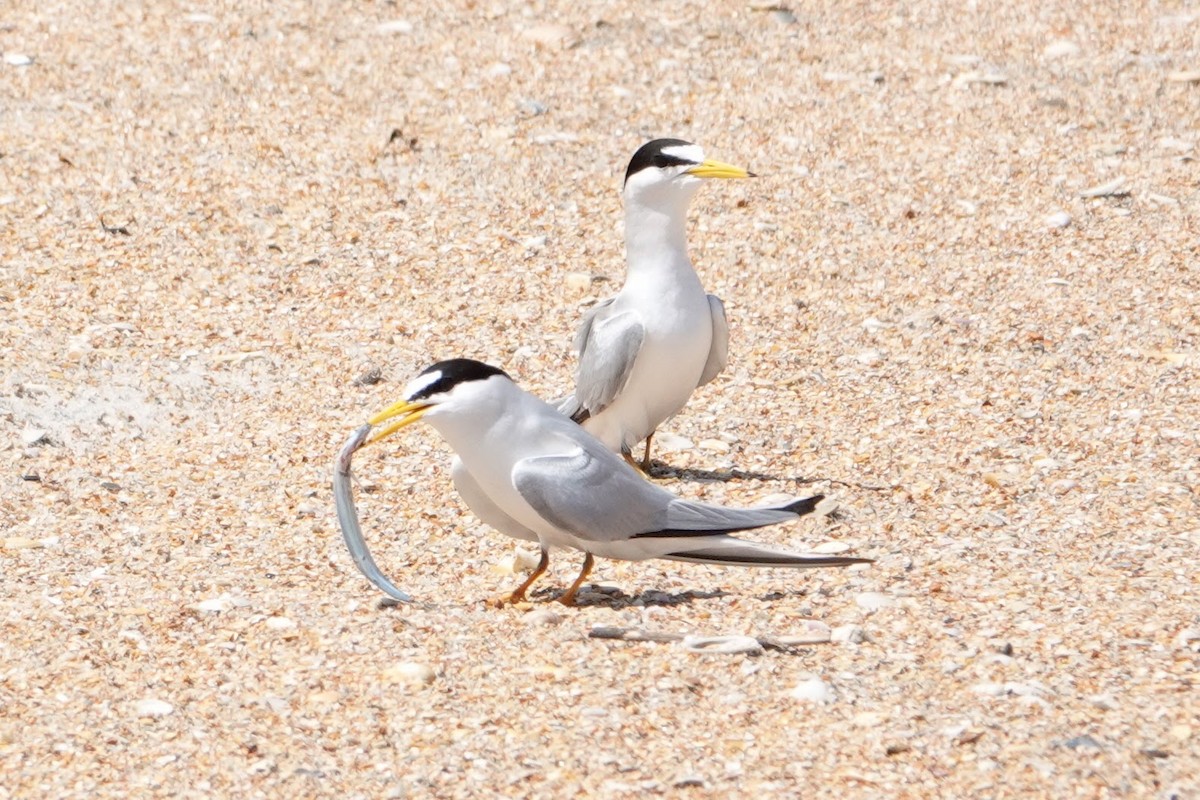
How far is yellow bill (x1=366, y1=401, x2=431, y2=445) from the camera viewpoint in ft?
14.3

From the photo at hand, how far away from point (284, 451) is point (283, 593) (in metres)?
1.20

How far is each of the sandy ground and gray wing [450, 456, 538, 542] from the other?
18cm

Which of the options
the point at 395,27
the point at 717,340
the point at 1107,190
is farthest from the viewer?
the point at 395,27

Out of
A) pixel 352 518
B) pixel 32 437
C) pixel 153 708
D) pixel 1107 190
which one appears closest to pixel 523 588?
pixel 352 518

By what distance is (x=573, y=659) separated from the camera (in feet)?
13.5

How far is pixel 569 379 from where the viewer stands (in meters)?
6.30

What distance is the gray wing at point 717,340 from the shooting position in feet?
18.5

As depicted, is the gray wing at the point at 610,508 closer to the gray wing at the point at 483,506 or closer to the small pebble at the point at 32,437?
the gray wing at the point at 483,506

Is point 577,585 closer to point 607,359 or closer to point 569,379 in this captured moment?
point 607,359

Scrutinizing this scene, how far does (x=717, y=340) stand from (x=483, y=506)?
4.32 ft

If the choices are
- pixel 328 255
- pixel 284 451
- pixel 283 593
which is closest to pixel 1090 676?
pixel 283 593

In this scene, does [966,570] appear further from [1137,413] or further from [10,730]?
[10,730]

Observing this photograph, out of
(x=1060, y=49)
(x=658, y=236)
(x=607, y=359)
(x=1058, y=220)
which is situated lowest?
(x=607, y=359)

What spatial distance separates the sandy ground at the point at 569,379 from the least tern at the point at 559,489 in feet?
0.62
